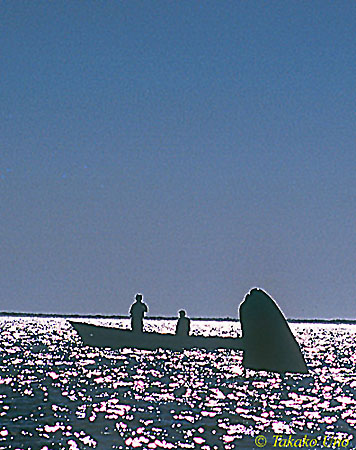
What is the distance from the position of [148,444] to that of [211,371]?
2819 cm

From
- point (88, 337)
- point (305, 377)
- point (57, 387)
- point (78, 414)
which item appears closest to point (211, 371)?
point (305, 377)

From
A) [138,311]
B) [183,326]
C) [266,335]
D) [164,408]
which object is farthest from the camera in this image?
[183,326]

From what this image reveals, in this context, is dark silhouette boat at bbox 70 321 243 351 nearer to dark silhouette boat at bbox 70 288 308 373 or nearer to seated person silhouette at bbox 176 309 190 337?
seated person silhouette at bbox 176 309 190 337

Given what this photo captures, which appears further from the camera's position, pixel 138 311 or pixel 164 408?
pixel 138 311

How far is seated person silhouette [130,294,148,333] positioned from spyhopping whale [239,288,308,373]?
8.07 meters

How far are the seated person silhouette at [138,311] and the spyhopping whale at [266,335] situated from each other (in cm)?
807

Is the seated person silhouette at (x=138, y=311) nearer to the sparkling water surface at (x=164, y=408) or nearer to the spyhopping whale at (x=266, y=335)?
the sparkling water surface at (x=164, y=408)

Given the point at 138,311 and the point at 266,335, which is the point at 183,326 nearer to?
the point at 138,311

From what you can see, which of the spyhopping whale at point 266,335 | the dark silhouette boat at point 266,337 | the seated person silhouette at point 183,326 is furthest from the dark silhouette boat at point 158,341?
the spyhopping whale at point 266,335

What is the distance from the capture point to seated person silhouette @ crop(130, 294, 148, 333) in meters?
43.0

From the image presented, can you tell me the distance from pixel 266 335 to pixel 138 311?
35.0 feet

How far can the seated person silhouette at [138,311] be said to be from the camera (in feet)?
141

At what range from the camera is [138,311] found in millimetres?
44094

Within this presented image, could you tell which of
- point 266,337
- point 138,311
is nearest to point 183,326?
point 138,311
